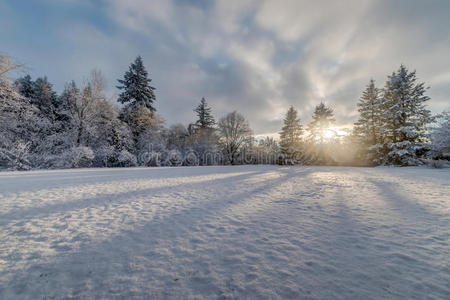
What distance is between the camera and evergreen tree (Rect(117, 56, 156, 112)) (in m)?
22.5

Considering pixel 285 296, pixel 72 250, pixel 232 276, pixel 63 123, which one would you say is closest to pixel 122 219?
pixel 72 250

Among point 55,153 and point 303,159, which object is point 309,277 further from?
point 303,159

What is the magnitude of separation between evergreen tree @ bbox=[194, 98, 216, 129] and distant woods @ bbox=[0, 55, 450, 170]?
5300 mm

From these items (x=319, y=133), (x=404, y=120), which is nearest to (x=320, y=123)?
(x=319, y=133)

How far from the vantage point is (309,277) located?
1.87 m

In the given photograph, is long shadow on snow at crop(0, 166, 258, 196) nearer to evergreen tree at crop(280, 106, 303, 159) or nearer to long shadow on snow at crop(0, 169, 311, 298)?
long shadow on snow at crop(0, 169, 311, 298)

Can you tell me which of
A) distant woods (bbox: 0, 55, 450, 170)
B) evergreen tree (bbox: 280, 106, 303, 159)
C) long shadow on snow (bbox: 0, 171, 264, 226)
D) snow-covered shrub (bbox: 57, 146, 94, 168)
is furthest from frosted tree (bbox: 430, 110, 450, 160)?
snow-covered shrub (bbox: 57, 146, 94, 168)

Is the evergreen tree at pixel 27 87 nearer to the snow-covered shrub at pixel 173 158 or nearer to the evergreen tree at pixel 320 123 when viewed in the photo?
the snow-covered shrub at pixel 173 158

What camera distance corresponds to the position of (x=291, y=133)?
27.2 meters

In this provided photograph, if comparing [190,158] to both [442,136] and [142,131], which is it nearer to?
[142,131]

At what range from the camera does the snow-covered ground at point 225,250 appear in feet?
5.69

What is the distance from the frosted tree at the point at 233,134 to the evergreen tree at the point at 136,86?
1314cm

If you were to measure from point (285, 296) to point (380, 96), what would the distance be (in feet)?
93.8

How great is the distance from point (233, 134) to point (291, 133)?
1014cm
